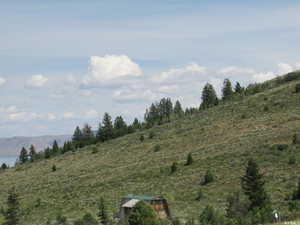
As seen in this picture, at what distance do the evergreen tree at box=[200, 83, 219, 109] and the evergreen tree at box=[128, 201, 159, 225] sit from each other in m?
107

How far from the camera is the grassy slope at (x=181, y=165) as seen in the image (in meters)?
63.3

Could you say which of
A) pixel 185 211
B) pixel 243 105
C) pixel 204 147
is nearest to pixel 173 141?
pixel 204 147

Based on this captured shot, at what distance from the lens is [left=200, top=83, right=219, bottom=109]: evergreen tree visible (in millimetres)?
144500

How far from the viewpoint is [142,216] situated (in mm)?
37156

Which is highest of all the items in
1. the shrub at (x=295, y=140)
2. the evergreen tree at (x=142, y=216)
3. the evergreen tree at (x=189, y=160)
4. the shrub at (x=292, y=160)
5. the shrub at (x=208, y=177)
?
the shrub at (x=295, y=140)

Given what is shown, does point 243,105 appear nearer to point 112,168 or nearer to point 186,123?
point 186,123

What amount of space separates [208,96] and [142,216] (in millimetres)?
111053

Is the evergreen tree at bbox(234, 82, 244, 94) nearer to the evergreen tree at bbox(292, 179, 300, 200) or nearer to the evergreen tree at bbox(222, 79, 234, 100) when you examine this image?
the evergreen tree at bbox(222, 79, 234, 100)

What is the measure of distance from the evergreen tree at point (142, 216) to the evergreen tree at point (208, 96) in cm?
10681

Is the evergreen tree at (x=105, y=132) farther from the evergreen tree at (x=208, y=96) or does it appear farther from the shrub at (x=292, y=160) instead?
the shrub at (x=292, y=160)

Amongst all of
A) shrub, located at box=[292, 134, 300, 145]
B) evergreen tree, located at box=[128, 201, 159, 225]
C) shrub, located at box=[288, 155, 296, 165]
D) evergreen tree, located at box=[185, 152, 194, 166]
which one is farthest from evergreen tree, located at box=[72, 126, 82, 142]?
evergreen tree, located at box=[128, 201, 159, 225]

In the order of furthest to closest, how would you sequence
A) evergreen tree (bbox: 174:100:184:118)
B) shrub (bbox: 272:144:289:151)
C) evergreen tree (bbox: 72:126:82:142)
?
evergreen tree (bbox: 72:126:82:142) → evergreen tree (bbox: 174:100:184:118) → shrub (bbox: 272:144:289:151)

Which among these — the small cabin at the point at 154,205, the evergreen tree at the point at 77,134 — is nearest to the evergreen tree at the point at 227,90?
A: the evergreen tree at the point at 77,134

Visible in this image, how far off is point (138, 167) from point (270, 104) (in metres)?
38.6
